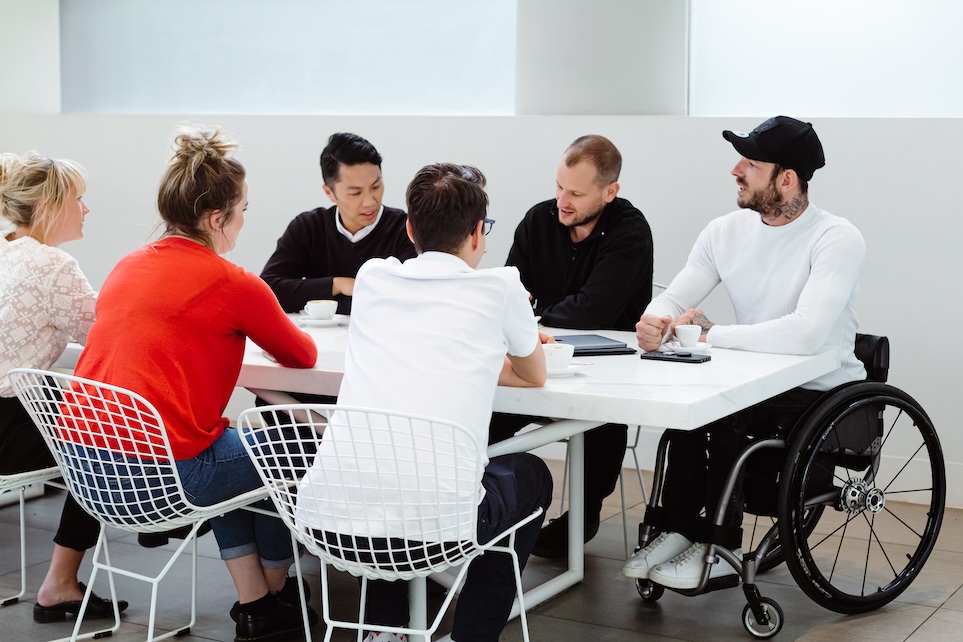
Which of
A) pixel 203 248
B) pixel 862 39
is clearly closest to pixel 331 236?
pixel 203 248

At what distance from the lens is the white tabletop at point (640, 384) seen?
80.6 inches

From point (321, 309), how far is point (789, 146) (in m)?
1.38

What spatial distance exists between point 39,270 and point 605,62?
2.36 meters

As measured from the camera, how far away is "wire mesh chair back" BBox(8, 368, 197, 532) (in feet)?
7.41

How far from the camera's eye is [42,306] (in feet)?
8.74

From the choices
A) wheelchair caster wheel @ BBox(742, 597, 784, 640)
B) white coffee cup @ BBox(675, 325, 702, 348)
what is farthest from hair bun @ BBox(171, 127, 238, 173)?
wheelchair caster wheel @ BBox(742, 597, 784, 640)

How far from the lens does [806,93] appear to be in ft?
13.5

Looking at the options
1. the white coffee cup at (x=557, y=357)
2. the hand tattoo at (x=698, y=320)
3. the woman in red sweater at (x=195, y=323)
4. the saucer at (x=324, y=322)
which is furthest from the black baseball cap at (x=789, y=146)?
the woman in red sweater at (x=195, y=323)

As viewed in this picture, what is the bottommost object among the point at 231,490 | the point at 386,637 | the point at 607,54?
the point at 386,637

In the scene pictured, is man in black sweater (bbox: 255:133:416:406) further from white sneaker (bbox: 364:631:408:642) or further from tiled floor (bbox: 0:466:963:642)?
white sneaker (bbox: 364:631:408:642)

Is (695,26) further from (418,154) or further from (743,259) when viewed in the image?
(743,259)

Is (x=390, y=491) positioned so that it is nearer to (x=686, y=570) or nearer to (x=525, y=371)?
(x=525, y=371)

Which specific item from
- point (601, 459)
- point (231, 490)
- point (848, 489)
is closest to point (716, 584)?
point (848, 489)

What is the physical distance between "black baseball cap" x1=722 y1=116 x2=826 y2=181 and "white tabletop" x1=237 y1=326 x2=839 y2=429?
57 centimetres
